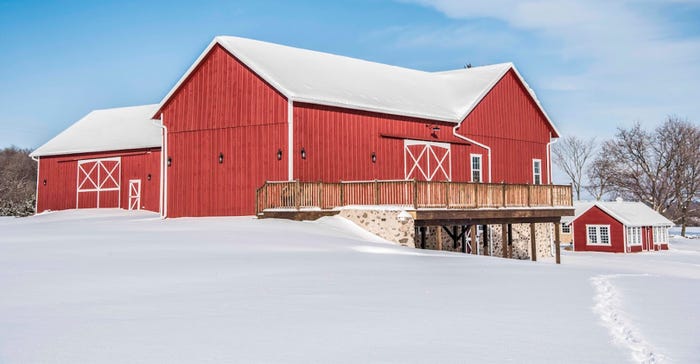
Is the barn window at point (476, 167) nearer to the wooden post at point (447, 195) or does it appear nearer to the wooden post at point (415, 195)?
the wooden post at point (447, 195)

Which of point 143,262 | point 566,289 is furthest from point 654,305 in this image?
point 143,262

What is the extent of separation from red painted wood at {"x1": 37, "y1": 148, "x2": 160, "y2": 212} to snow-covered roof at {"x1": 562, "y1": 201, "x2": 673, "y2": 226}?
95.6 feet

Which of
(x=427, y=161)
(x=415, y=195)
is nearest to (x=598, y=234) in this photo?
(x=427, y=161)

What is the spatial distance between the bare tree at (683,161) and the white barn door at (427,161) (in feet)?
143

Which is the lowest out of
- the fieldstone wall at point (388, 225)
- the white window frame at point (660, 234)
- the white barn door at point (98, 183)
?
the white window frame at point (660, 234)

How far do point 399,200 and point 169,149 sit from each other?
10.3 meters

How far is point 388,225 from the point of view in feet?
65.0

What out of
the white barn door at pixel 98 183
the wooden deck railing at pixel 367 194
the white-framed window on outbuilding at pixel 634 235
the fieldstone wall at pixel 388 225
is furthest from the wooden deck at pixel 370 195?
the white-framed window on outbuilding at pixel 634 235

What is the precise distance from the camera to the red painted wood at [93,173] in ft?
105

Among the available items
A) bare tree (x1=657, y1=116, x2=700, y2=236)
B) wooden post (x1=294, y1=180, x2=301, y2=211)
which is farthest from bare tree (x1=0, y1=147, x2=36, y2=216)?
bare tree (x1=657, y1=116, x2=700, y2=236)

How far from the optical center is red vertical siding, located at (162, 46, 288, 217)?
76.1 feet

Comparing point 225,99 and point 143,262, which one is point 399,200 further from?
point 143,262

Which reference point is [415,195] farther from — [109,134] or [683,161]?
[683,161]

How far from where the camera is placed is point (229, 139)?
956 inches
